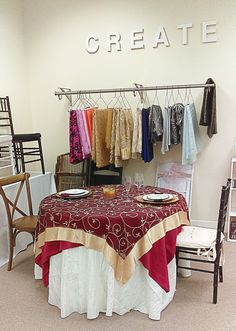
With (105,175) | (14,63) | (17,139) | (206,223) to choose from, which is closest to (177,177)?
(206,223)

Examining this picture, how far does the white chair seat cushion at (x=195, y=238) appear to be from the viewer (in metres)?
2.50

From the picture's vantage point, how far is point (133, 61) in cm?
419

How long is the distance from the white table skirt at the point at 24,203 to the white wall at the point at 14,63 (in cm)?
98

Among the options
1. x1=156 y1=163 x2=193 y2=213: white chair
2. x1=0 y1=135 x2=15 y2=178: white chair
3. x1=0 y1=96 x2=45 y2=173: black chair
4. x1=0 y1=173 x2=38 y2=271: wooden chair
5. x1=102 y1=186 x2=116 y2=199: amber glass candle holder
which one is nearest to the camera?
x1=102 y1=186 x2=116 y2=199: amber glass candle holder

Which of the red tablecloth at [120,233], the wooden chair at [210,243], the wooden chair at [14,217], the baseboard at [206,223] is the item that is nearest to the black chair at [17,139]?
the wooden chair at [14,217]

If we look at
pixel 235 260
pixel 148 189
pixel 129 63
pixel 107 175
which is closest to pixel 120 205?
pixel 148 189

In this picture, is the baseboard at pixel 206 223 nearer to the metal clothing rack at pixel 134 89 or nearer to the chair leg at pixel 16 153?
the metal clothing rack at pixel 134 89

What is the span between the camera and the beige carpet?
229 centimetres

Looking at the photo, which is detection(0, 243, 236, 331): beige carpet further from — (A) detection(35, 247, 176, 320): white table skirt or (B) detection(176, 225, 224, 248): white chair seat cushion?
(B) detection(176, 225, 224, 248): white chair seat cushion

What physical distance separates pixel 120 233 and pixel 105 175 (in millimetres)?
2142

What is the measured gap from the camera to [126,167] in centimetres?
441

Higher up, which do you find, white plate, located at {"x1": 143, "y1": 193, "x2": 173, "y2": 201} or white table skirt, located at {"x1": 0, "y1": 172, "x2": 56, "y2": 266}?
white plate, located at {"x1": 143, "y1": 193, "x2": 173, "y2": 201}

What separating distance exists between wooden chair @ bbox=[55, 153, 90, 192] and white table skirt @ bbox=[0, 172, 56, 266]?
280 mm

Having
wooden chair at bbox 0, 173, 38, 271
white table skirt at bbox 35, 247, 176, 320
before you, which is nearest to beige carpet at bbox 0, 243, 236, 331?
white table skirt at bbox 35, 247, 176, 320
